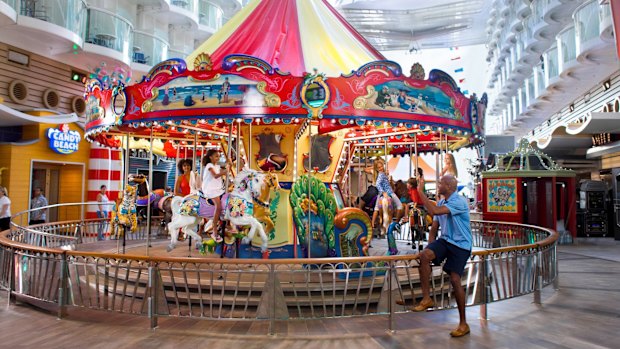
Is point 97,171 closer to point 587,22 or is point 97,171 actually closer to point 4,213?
point 4,213

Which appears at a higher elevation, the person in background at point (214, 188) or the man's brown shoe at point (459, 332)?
the person in background at point (214, 188)

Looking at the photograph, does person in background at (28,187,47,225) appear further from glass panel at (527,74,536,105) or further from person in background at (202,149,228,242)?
glass panel at (527,74,536,105)

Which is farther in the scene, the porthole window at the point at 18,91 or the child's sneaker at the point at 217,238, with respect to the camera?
the porthole window at the point at 18,91

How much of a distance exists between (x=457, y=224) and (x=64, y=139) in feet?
45.7

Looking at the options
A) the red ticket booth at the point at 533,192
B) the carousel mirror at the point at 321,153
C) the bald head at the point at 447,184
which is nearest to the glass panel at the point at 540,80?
the red ticket booth at the point at 533,192

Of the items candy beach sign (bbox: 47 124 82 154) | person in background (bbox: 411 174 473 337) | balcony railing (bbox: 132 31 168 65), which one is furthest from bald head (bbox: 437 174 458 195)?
balcony railing (bbox: 132 31 168 65)

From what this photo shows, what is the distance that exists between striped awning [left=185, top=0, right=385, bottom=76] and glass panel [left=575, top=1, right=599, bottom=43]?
927 centimetres

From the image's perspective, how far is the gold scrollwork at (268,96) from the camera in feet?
20.6

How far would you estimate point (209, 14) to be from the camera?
75.9ft

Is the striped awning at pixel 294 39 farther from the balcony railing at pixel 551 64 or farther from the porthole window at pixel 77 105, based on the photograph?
the balcony railing at pixel 551 64

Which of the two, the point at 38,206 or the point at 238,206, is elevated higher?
the point at 238,206

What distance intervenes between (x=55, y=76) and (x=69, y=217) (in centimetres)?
486

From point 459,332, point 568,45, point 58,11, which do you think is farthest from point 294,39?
point 568,45

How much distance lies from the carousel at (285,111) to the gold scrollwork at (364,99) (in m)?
0.01
